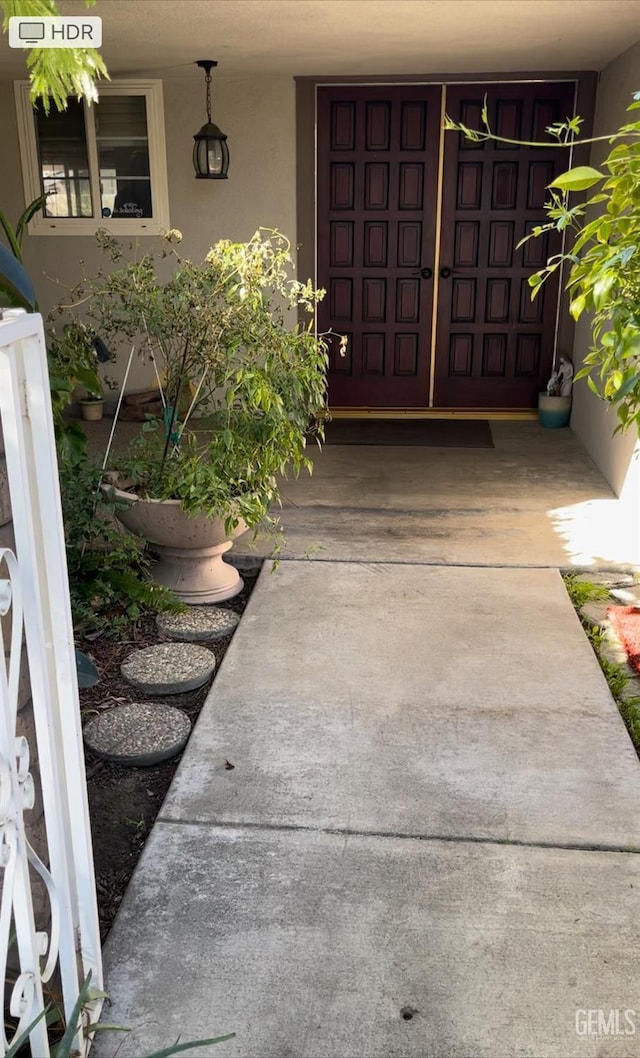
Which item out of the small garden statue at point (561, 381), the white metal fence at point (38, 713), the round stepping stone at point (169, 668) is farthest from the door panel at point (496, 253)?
the white metal fence at point (38, 713)

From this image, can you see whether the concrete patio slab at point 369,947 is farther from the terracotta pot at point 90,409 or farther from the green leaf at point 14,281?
the terracotta pot at point 90,409

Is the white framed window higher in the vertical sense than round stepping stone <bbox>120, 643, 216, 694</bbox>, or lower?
higher

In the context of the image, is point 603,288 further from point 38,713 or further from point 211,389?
point 211,389

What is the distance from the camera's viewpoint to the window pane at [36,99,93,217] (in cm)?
638

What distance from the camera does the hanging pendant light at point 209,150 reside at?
609 centimetres

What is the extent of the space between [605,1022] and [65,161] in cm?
640

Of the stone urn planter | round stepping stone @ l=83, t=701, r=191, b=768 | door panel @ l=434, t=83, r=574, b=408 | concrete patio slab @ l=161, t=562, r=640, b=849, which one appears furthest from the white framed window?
round stepping stone @ l=83, t=701, r=191, b=768

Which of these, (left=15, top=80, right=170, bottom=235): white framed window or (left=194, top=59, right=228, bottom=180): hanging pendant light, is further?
(left=15, top=80, right=170, bottom=235): white framed window

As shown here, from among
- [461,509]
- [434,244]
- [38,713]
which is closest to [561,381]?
[434,244]

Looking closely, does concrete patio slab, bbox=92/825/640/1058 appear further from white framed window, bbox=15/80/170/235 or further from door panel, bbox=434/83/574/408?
white framed window, bbox=15/80/170/235

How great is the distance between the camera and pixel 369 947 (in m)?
1.82

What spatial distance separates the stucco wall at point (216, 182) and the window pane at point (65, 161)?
181 mm

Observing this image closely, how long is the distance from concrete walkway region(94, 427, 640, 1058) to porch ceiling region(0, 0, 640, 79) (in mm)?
2943

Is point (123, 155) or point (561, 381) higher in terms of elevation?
point (123, 155)
